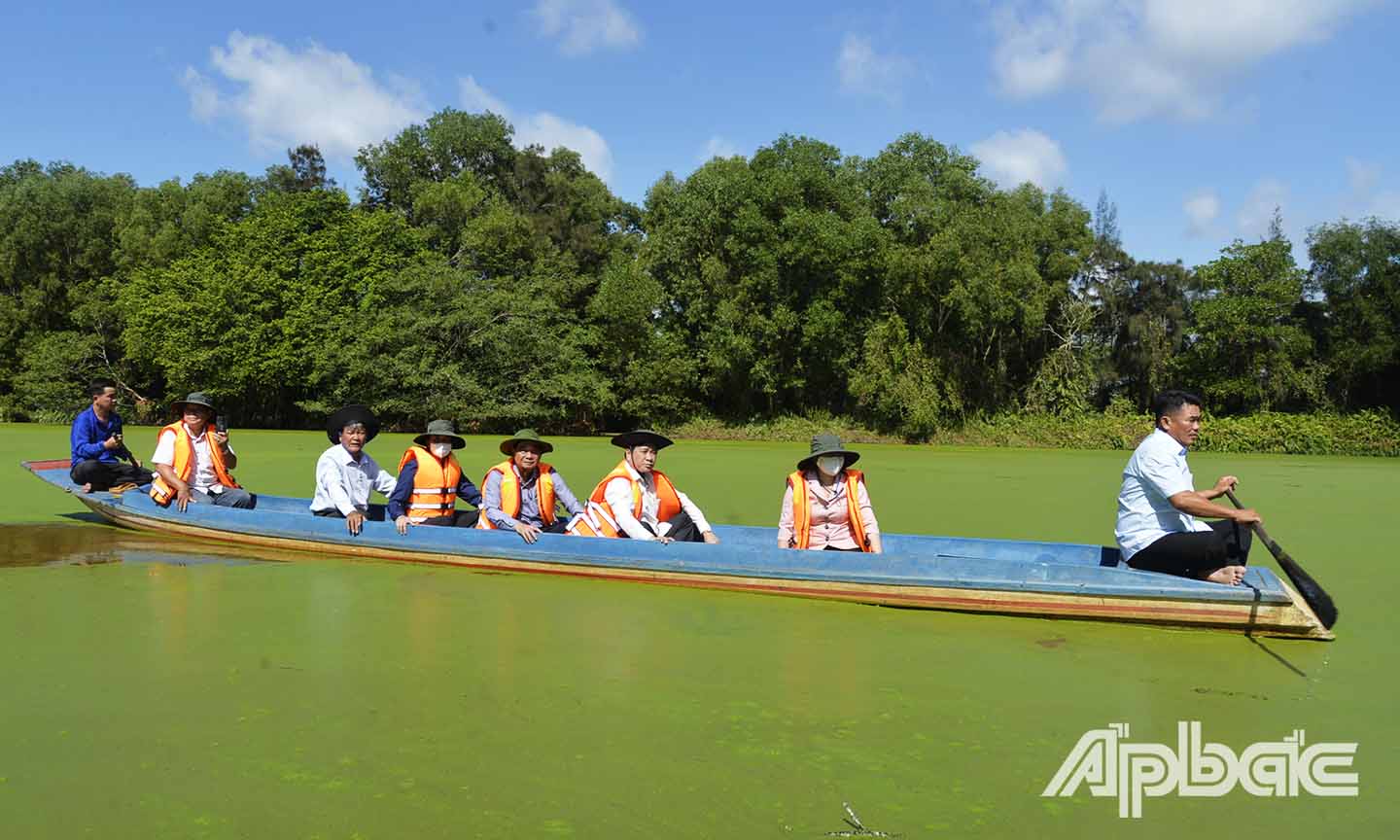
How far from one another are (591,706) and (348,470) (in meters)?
3.81

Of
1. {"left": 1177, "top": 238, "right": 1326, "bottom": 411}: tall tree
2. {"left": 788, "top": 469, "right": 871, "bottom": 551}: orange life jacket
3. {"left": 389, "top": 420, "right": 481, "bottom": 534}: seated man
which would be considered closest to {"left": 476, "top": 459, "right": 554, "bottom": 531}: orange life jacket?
{"left": 389, "top": 420, "right": 481, "bottom": 534}: seated man

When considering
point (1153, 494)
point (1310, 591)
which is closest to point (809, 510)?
point (1153, 494)

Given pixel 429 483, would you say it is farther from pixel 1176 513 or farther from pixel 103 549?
pixel 1176 513

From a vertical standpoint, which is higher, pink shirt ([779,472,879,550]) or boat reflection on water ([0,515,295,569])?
pink shirt ([779,472,879,550])

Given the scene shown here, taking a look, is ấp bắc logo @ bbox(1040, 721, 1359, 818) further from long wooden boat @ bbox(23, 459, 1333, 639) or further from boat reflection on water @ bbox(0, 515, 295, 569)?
boat reflection on water @ bbox(0, 515, 295, 569)

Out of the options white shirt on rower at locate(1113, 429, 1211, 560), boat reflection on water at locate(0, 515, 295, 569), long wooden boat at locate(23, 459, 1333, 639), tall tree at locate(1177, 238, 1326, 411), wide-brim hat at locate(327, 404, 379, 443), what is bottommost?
boat reflection on water at locate(0, 515, 295, 569)

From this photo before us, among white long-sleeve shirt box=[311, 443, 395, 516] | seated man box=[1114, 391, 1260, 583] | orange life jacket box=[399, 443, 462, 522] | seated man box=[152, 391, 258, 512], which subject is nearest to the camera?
seated man box=[1114, 391, 1260, 583]

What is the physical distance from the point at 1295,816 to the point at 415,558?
484 cm

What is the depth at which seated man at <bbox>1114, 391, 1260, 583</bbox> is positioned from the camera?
455 cm

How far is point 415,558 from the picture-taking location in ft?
20.5

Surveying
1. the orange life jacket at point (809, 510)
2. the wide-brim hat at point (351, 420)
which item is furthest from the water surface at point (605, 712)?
the wide-brim hat at point (351, 420)

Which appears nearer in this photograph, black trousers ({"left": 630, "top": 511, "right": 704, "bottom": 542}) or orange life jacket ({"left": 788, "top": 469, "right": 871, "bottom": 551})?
orange life jacket ({"left": 788, "top": 469, "right": 871, "bottom": 551})

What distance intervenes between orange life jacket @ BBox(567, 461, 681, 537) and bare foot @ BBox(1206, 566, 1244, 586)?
287cm

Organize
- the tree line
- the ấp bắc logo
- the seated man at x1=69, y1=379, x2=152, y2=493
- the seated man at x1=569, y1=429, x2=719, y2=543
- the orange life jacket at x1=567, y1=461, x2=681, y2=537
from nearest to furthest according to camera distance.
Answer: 1. the ấp bắc logo
2. the seated man at x1=569, y1=429, x2=719, y2=543
3. the orange life jacket at x1=567, y1=461, x2=681, y2=537
4. the seated man at x1=69, y1=379, x2=152, y2=493
5. the tree line
